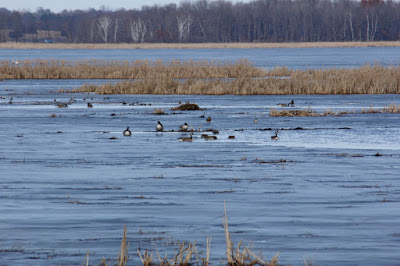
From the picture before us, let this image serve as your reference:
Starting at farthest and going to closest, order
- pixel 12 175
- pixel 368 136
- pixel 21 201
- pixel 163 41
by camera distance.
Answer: pixel 163 41
pixel 368 136
pixel 12 175
pixel 21 201

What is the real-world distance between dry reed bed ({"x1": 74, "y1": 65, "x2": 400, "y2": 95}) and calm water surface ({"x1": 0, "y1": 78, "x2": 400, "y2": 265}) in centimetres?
1234

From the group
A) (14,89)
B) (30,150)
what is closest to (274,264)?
(30,150)

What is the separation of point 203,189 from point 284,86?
Answer: 27.6 meters

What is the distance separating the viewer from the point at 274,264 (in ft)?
24.3

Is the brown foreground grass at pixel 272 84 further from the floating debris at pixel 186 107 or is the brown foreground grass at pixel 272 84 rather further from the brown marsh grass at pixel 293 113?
the brown marsh grass at pixel 293 113

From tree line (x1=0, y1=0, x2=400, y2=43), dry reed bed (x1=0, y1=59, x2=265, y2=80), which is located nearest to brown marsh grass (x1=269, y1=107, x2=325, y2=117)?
dry reed bed (x1=0, y1=59, x2=265, y2=80)

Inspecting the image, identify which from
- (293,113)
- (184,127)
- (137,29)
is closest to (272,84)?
(293,113)

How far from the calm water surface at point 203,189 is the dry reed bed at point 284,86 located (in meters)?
12.3

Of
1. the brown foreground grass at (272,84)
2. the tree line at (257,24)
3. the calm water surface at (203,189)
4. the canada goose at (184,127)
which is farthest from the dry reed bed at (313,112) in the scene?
the tree line at (257,24)

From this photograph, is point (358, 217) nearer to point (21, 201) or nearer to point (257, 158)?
point (21, 201)

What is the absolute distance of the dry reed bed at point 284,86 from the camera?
127ft

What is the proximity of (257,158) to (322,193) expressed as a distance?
4615 mm

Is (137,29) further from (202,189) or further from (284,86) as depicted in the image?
(202,189)

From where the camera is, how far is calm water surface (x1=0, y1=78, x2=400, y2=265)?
9.09 meters
